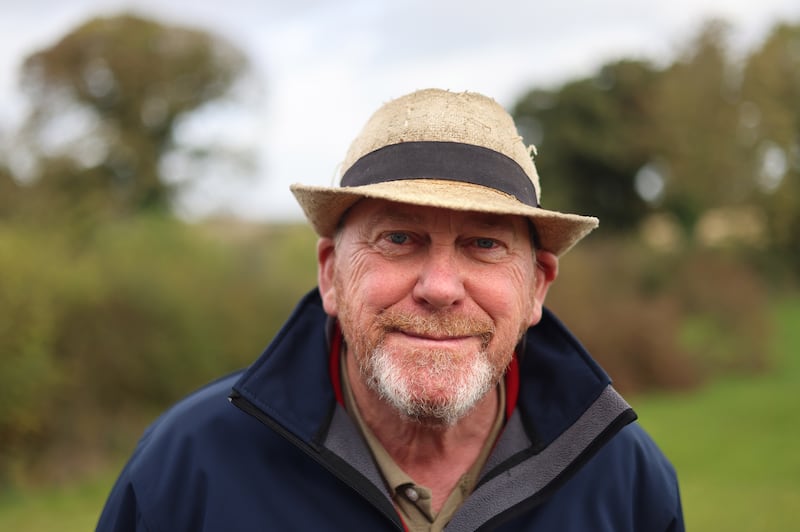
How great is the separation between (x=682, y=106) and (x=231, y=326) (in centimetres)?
2194

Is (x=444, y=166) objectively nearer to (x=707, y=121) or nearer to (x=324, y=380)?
(x=324, y=380)

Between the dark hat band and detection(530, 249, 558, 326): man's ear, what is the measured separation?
28 cm

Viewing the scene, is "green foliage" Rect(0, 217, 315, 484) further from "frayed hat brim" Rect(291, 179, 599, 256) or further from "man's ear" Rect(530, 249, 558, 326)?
"man's ear" Rect(530, 249, 558, 326)

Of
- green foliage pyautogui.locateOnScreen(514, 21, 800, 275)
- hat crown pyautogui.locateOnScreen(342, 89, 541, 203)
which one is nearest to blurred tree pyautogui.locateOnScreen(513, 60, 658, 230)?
green foliage pyautogui.locateOnScreen(514, 21, 800, 275)

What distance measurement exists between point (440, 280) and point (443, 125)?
1.70 ft

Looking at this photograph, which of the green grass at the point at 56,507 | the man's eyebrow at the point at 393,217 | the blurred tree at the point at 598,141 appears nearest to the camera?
the man's eyebrow at the point at 393,217

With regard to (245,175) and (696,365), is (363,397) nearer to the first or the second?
(696,365)

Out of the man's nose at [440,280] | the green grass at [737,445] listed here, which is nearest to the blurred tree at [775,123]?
the green grass at [737,445]

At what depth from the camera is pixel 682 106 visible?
1195 inches

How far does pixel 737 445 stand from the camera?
46.8 ft

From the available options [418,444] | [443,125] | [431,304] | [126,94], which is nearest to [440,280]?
[431,304]

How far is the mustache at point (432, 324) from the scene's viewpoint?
249 centimetres

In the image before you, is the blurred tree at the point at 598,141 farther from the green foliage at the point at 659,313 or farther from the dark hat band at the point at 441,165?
the dark hat band at the point at 441,165

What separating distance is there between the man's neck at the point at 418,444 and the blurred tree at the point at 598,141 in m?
32.3
